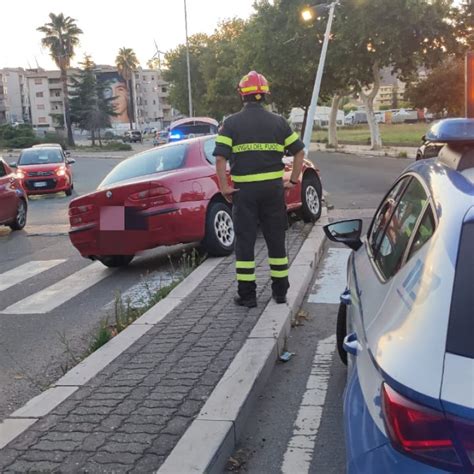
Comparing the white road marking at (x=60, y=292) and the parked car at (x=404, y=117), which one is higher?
the parked car at (x=404, y=117)

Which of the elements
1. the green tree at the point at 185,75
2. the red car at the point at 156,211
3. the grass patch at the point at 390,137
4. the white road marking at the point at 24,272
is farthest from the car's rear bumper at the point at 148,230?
the green tree at the point at 185,75

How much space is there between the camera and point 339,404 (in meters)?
4.17

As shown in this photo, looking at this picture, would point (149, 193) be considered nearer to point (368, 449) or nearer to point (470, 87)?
point (470, 87)

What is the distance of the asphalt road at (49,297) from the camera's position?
205 inches

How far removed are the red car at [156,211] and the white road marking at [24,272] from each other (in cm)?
100

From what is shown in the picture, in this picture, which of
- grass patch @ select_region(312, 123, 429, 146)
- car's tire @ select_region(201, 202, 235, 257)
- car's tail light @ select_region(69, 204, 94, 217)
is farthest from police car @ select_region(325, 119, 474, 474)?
grass patch @ select_region(312, 123, 429, 146)

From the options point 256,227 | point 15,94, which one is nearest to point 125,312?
point 256,227

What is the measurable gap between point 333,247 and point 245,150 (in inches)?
160

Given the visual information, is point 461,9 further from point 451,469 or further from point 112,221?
point 451,469

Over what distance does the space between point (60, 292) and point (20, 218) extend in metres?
6.43

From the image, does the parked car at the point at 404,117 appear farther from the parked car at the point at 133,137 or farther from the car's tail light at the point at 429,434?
the car's tail light at the point at 429,434

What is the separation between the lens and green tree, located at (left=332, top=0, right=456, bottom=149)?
2777cm

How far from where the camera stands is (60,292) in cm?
786

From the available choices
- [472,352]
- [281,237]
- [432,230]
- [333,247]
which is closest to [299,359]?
[281,237]
